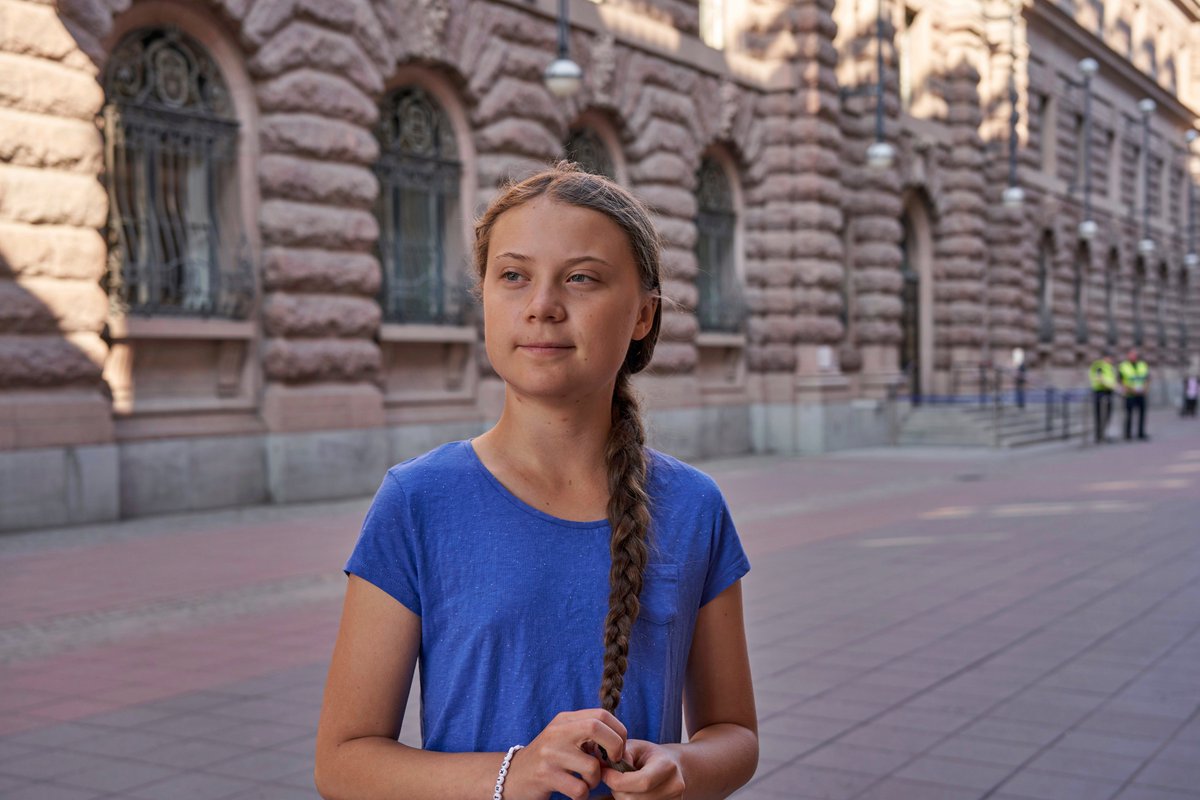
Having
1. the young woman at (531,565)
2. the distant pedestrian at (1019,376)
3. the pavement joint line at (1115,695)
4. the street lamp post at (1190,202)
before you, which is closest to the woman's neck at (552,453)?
the young woman at (531,565)

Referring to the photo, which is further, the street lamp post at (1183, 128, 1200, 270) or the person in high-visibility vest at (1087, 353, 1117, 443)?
the street lamp post at (1183, 128, 1200, 270)

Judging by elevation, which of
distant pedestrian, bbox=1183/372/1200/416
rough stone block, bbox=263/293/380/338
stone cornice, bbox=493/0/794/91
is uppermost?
stone cornice, bbox=493/0/794/91

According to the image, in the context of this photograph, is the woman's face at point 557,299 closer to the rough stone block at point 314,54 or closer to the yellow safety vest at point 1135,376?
the rough stone block at point 314,54

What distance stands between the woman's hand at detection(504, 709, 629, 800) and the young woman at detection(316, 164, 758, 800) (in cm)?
7

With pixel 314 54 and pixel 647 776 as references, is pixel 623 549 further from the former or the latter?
pixel 314 54

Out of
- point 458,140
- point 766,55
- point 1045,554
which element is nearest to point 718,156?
point 766,55

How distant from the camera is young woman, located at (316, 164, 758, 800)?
177 centimetres

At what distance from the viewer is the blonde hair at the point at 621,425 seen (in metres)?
1.76

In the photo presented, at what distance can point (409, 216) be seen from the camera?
1628cm

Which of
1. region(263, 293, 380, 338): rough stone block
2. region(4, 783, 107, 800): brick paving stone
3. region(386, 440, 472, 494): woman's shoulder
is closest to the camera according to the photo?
region(386, 440, 472, 494): woman's shoulder

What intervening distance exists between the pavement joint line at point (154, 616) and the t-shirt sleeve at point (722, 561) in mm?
5865

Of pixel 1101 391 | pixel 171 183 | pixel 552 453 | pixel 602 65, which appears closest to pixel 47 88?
pixel 171 183

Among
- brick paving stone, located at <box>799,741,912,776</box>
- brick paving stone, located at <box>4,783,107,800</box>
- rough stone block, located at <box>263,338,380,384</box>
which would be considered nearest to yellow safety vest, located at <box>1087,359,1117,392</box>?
rough stone block, located at <box>263,338,380,384</box>

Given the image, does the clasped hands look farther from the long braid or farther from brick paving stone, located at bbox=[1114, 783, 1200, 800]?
brick paving stone, located at bbox=[1114, 783, 1200, 800]
